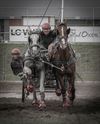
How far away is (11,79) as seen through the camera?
17234 millimetres

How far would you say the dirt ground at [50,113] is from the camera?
9680 mm

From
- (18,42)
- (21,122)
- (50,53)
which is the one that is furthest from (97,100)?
(18,42)

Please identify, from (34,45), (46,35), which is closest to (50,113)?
(34,45)

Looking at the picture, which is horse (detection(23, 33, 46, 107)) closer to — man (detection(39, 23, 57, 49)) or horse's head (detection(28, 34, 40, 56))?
horse's head (detection(28, 34, 40, 56))

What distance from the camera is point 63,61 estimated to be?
10.6 metres

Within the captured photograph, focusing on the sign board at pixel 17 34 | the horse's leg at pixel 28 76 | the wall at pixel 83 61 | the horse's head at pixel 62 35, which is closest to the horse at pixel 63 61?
the horse's head at pixel 62 35

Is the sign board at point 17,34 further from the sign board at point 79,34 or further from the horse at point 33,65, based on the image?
the horse at point 33,65

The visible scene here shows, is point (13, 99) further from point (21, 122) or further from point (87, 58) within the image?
point (87, 58)

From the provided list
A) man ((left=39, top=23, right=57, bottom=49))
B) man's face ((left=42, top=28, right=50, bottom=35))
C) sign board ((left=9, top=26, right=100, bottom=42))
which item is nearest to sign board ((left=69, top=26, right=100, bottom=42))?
sign board ((left=9, top=26, right=100, bottom=42))

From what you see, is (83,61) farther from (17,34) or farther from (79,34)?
(17,34)

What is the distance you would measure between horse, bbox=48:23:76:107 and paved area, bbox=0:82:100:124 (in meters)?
0.48

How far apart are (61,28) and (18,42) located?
7.81 metres

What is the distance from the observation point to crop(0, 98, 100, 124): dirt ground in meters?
9.68

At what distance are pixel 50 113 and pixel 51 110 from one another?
0.48 m
